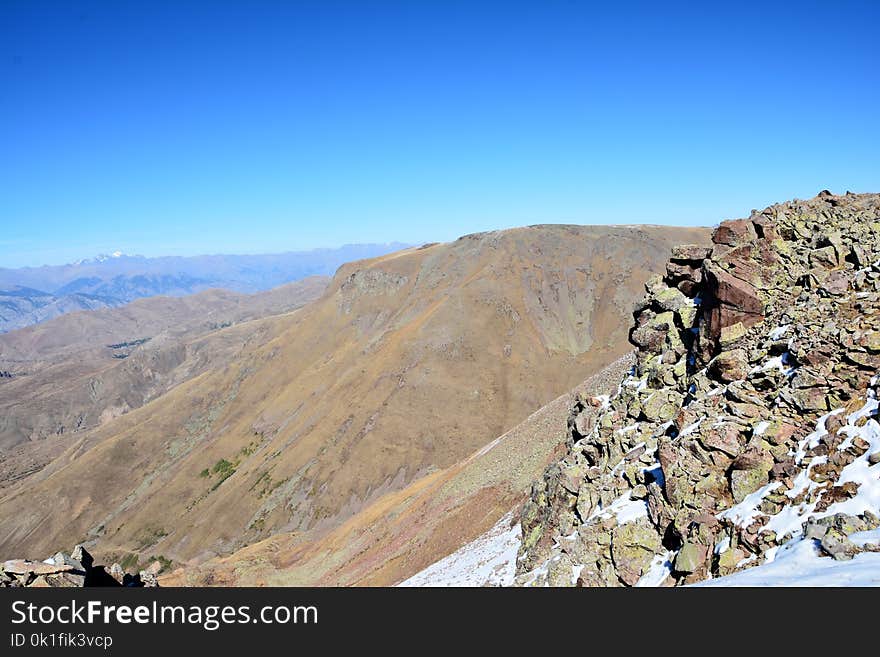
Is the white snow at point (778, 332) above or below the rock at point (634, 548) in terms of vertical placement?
above

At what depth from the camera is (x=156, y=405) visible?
134125mm

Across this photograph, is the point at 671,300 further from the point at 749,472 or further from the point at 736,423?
the point at 749,472

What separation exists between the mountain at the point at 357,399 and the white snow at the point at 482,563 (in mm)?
33954

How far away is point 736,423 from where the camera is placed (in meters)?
16.4

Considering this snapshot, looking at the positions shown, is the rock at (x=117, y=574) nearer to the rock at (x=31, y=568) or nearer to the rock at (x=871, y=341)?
the rock at (x=31, y=568)

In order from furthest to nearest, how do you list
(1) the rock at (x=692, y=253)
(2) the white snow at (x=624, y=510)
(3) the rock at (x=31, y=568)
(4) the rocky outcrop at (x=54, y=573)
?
(1) the rock at (x=692, y=253)
(3) the rock at (x=31, y=568)
(4) the rocky outcrop at (x=54, y=573)
(2) the white snow at (x=624, y=510)

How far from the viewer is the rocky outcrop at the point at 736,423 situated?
13.1 meters

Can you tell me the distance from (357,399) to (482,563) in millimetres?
55309

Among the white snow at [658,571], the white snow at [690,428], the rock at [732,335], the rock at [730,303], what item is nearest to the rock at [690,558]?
the white snow at [658,571]

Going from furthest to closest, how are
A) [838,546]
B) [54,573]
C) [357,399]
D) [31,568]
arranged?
[357,399] < [54,573] < [31,568] < [838,546]

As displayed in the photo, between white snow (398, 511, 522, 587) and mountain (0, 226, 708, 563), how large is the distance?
33954mm

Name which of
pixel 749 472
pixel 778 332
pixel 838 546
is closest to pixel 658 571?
pixel 749 472
